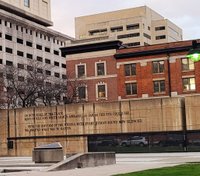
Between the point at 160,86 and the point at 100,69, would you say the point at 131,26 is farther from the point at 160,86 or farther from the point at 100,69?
the point at 160,86

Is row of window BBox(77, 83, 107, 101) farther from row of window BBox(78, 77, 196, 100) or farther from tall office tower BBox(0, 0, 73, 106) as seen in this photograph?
tall office tower BBox(0, 0, 73, 106)

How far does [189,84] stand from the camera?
6681 centimetres

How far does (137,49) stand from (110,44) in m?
4.71

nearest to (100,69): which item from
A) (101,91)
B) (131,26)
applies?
(101,91)

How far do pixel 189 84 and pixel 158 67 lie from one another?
4885 millimetres

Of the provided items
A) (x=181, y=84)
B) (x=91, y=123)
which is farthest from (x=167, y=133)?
(x=181, y=84)

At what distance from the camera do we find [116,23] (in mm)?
143750

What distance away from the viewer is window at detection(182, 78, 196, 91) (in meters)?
66.5

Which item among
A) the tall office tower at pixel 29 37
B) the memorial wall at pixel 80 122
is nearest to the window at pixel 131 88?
the memorial wall at pixel 80 122

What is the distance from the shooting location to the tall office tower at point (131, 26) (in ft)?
461

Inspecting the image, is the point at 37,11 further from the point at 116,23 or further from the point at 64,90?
the point at 64,90

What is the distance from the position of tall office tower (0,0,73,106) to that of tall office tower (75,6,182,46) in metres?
16.1

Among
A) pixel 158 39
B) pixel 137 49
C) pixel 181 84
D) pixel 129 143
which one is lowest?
pixel 129 143

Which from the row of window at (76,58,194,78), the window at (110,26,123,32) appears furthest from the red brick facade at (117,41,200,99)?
the window at (110,26,123,32)
